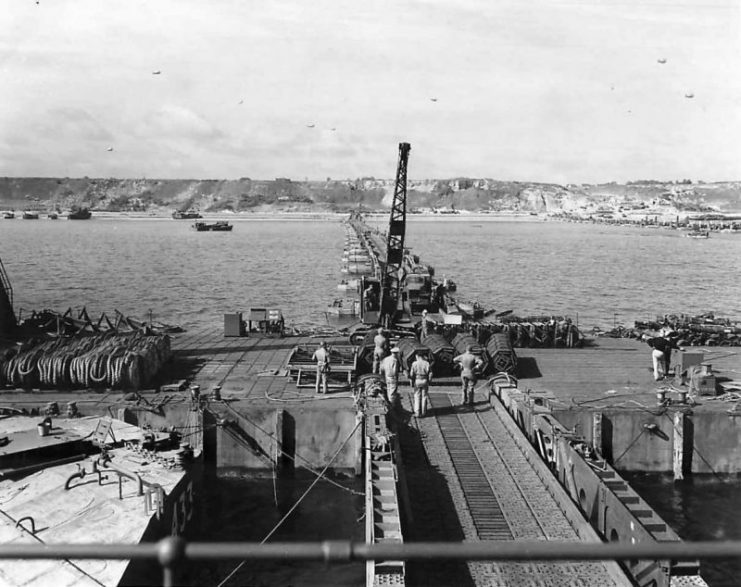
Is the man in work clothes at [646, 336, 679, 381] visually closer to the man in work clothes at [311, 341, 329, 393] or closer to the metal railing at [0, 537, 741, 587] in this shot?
the man in work clothes at [311, 341, 329, 393]

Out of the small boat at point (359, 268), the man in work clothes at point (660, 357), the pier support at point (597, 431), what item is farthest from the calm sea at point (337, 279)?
the man in work clothes at point (660, 357)

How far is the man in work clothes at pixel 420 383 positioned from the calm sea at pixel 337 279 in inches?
239

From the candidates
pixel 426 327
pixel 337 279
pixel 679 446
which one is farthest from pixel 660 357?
pixel 337 279

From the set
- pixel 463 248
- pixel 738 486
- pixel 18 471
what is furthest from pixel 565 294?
pixel 463 248

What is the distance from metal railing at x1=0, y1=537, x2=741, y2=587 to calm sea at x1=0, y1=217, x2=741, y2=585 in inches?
542

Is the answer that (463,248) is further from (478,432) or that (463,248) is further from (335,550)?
(335,550)

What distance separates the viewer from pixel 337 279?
8062 centimetres

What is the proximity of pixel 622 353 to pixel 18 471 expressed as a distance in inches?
918

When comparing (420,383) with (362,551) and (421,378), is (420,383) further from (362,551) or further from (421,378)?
(362,551)

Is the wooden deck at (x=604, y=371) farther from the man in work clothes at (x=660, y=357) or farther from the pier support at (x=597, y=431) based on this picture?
the pier support at (x=597, y=431)

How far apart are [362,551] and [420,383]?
16575 mm

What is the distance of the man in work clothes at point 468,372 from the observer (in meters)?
19.7

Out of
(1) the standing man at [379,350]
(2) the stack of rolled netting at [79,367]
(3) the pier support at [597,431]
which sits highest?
(1) the standing man at [379,350]

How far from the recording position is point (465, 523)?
44.5ft
